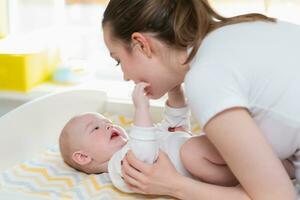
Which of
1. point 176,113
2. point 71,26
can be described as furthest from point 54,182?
point 71,26

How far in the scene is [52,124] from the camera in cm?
176

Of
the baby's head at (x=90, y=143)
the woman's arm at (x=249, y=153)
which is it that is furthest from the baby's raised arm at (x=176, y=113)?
the woman's arm at (x=249, y=153)

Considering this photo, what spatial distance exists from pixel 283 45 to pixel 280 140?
8.0 inches

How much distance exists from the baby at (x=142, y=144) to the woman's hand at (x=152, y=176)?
19 mm

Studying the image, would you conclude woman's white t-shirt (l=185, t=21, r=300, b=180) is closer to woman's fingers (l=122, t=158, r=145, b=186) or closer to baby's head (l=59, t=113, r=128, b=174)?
woman's fingers (l=122, t=158, r=145, b=186)

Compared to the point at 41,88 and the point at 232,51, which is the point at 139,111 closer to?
the point at 232,51

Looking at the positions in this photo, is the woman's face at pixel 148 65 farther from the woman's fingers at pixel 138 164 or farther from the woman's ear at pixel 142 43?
the woman's fingers at pixel 138 164

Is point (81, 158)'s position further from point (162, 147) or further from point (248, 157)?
point (248, 157)

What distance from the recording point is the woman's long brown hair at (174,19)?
1146 millimetres

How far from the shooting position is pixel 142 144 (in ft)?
3.93

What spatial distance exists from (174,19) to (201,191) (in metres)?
0.38

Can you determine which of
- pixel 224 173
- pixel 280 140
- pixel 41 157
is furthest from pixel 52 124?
pixel 280 140

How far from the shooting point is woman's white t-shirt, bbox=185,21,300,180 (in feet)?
3.26

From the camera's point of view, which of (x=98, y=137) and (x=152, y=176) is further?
(x=98, y=137)
